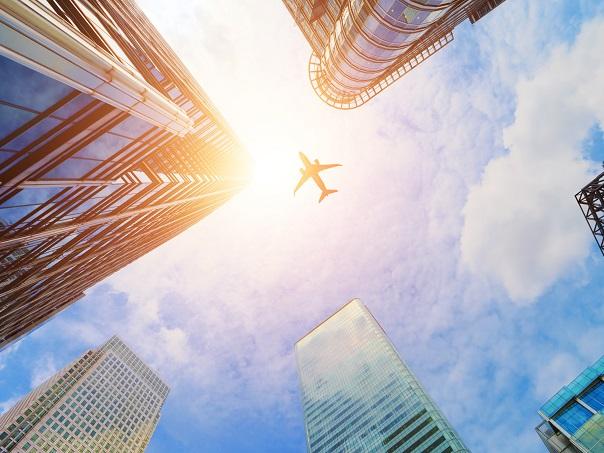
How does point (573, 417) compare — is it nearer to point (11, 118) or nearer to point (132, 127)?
point (132, 127)

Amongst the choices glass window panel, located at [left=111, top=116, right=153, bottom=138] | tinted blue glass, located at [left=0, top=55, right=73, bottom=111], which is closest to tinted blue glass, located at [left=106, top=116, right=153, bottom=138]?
glass window panel, located at [left=111, top=116, right=153, bottom=138]

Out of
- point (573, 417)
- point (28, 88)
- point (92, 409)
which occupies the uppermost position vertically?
point (28, 88)

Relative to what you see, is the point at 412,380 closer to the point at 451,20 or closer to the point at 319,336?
the point at 319,336

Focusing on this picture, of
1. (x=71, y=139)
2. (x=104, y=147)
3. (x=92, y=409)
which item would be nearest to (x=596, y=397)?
(x=104, y=147)

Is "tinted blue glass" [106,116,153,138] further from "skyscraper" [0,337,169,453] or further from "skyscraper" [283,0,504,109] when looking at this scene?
"skyscraper" [0,337,169,453]

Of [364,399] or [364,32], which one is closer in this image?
[364,32]

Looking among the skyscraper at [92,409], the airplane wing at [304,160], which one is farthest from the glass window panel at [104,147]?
the skyscraper at [92,409]
